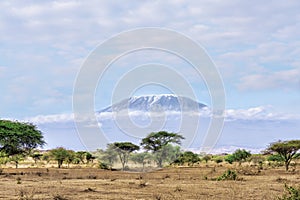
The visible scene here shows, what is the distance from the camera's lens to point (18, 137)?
170ft

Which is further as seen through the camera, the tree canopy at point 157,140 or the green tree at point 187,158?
the green tree at point 187,158

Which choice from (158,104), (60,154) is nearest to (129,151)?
(60,154)

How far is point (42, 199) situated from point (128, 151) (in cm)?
5288

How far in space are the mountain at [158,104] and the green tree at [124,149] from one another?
13532 millimetres

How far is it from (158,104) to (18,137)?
16.2 meters

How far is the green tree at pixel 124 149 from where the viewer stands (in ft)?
234

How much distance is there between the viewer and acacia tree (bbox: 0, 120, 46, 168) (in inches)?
2009

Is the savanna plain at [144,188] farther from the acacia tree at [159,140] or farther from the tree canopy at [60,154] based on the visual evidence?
the tree canopy at [60,154]

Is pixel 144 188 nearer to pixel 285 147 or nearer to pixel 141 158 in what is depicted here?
pixel 285 147

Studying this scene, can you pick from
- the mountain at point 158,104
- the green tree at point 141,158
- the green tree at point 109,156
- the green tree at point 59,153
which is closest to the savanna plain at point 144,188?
the mountain at point 158,104

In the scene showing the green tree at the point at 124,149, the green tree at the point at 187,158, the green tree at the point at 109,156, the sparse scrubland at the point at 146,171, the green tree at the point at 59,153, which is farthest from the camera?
the green tree at the point at 187,158

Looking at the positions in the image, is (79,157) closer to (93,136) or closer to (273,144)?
(273,144)

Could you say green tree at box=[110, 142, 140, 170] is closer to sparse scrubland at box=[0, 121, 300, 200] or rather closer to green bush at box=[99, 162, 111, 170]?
sparse scrubland at box=[0, 121, 300, 200]

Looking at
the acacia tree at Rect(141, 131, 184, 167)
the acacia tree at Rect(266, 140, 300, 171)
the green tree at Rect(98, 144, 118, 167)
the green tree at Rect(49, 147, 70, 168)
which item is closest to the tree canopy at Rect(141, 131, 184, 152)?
the acacia tree at Rect(141, 131, 184, 167)
